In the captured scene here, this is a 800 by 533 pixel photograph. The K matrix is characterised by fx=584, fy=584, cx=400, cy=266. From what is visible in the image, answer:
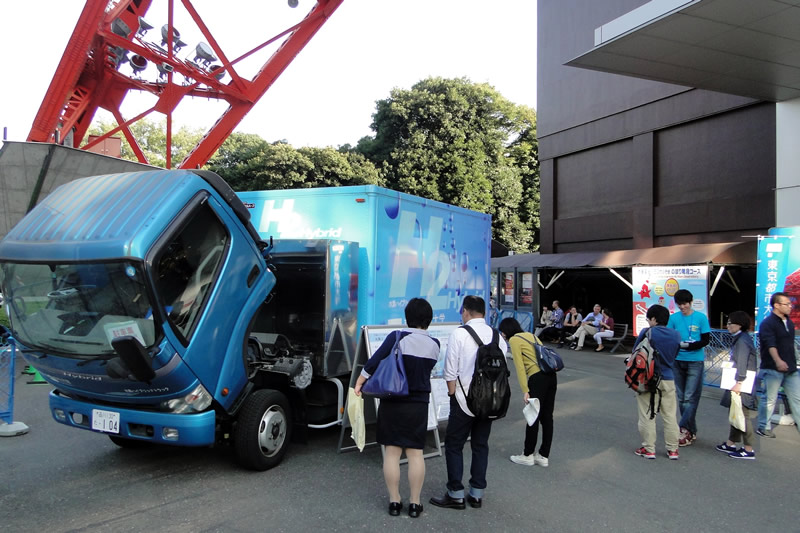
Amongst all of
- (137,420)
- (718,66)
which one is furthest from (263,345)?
(718,66)

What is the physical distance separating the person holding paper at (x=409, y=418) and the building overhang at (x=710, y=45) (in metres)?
7.26

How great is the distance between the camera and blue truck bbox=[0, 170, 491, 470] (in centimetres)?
424

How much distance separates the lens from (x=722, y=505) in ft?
15.6

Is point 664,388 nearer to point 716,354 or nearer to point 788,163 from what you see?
point 716,354

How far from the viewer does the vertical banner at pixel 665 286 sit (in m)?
12.5

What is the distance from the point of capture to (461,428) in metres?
4.49

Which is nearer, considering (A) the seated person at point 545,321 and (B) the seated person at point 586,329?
(B) the seated person at point 586,329

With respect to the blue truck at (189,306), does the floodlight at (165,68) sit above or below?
above

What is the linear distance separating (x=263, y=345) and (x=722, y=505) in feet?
14.5

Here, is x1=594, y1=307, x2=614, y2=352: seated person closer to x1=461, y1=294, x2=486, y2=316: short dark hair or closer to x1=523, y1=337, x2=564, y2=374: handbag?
x1=523, y1=337, x2=564, y2=374: handbag

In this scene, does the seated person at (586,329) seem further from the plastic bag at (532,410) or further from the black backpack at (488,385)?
the black backpack at (488,385)

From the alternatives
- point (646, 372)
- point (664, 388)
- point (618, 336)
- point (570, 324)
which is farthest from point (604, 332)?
point (646, 372)

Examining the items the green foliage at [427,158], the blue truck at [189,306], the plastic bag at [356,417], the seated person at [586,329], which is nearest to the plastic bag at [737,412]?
the blue truck at [189,306]

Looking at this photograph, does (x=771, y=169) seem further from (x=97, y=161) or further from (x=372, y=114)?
(x=372, y=114)
